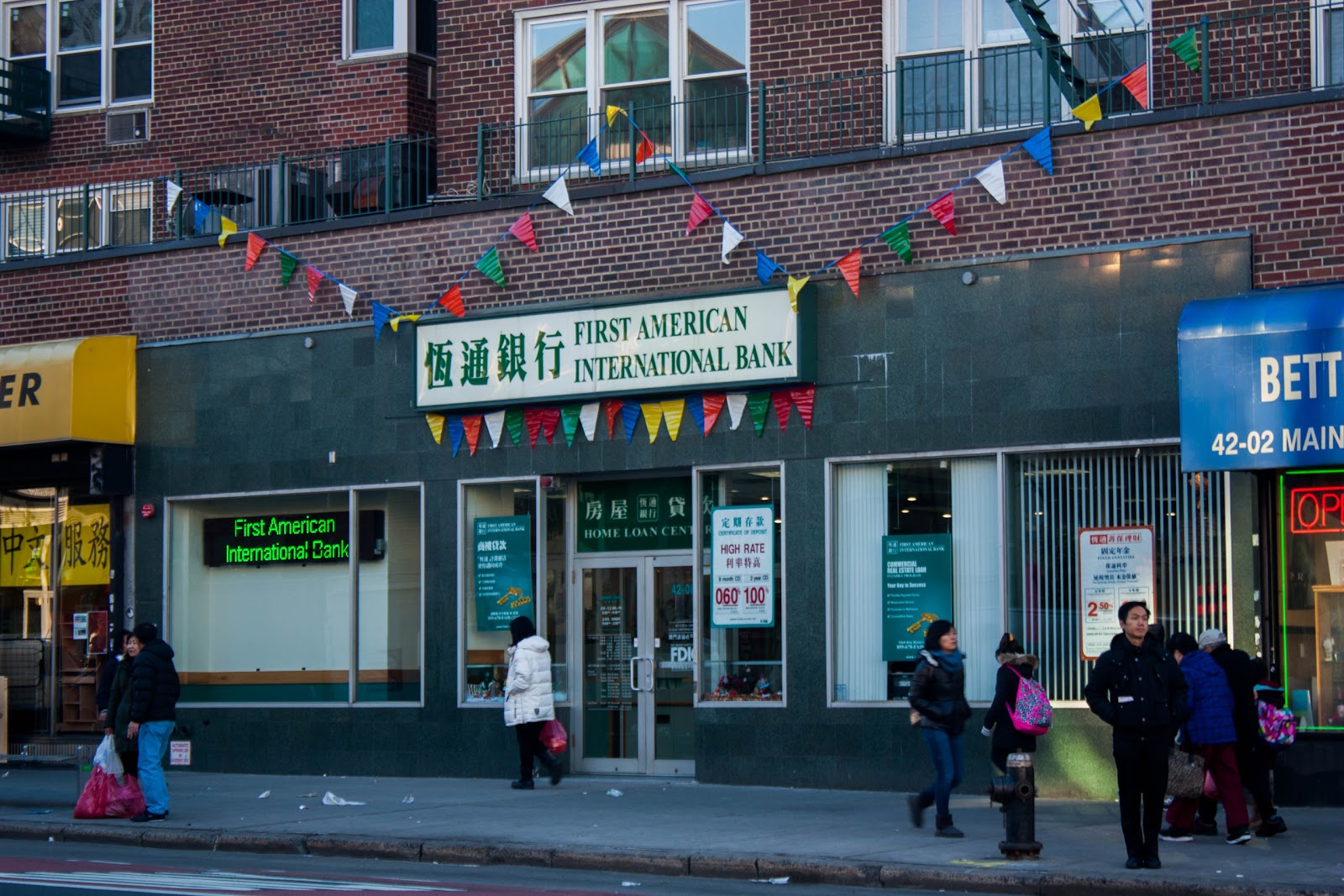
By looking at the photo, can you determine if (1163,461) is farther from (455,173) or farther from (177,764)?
(177,764)

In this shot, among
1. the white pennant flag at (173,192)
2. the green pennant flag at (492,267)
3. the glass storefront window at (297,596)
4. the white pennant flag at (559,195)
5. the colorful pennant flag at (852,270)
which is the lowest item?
the glass storefront window at (297,596)

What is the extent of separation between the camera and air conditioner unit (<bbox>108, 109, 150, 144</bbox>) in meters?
23.6

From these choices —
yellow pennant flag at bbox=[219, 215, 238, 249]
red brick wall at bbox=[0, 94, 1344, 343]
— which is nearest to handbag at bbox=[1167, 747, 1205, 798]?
red brick wall at bbox=[0, 94, 1344, 343]

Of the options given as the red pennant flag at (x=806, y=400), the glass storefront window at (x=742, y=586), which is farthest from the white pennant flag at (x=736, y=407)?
the red pennant flag at (x=806, y=400)

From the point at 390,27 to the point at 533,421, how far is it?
6.66m

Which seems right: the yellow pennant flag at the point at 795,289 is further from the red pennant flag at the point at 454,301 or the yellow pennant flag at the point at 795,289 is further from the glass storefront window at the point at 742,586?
the red pennant flag at the point at 454,301

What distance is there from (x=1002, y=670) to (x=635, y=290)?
6.59 meters

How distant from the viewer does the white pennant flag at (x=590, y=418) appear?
1831 centimetres

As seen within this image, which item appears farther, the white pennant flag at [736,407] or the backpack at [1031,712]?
the white pennant flag at [736,407]

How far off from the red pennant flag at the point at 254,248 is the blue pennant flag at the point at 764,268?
6.52m

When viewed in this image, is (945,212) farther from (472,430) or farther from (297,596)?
(297,596)

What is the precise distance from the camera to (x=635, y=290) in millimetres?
18250

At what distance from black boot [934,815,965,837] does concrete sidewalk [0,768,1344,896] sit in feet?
0.68

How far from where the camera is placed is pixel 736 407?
17.5m
